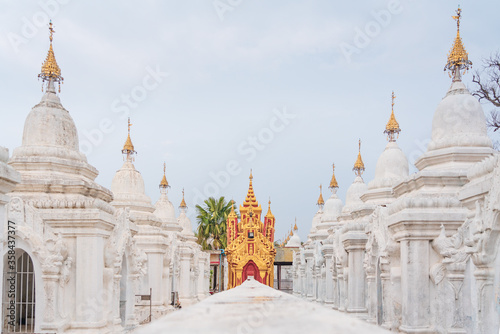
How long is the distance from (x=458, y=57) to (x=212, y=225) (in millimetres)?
49933

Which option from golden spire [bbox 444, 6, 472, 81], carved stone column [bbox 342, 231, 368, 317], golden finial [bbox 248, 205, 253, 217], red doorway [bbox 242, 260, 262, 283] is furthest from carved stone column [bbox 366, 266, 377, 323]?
golden finial [bbox 248, 205, 253, 217]

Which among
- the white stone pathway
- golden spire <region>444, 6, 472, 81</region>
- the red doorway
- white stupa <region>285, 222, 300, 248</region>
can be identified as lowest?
the red doorway

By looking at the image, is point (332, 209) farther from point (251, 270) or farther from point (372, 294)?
point (251, 270)

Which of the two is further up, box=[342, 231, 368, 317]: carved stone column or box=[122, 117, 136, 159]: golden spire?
box=[122, 117, 136, 159]: golden spire

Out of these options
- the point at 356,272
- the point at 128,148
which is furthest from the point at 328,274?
the point at 128,148

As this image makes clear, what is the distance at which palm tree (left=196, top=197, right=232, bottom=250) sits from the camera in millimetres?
61562

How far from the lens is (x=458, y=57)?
13648 mm

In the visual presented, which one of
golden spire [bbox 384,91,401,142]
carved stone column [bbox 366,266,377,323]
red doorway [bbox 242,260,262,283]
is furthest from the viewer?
red doorway [bbox 242,260,262,283]

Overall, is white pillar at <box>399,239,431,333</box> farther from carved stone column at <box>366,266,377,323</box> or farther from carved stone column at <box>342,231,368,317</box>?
carved stone column at <box>342,231,368,317</box>

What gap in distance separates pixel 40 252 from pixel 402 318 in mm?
8340

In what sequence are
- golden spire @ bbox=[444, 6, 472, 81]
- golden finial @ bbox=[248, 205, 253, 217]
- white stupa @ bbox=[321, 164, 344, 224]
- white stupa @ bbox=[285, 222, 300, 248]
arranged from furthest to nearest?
white stupa @ bbox=[285, 222, 300, 248], golden finial @ bbox=[248, 205, 253, 217], white stupa @ bbox=[321, 164, 344, 224], golden spire @ bbox=[444, 6, 472, 81]

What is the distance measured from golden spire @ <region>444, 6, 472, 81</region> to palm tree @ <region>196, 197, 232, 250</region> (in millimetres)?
49318

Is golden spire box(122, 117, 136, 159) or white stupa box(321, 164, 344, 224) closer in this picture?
golden spire box(122, 117, 136, 159)

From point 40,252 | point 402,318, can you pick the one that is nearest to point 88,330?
point 40,252
